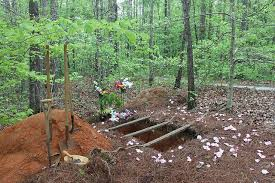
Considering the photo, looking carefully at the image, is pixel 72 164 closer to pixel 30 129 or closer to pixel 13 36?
pixel 30 129

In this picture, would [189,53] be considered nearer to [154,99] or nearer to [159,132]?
[154,99]

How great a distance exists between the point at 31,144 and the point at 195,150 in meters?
3.70

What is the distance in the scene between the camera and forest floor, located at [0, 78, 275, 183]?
230 inches

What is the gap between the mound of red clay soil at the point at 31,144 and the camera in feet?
19.0

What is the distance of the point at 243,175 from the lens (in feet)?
20.2

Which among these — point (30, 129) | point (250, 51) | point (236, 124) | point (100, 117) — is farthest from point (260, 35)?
point (30, 129)

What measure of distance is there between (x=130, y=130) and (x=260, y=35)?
13267 mm

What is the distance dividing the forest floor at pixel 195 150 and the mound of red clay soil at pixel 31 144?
1.21ft

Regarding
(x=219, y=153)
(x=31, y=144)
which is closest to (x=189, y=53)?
(x=219, y=153)

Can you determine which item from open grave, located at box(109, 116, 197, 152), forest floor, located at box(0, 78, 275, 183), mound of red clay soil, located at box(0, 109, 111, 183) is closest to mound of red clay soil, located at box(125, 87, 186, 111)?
forest floor, located at box(0, 78, 275, 183)

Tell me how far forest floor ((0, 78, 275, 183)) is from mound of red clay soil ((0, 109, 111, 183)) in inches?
14.5

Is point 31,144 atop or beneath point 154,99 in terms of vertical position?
beneath

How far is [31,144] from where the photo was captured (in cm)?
625

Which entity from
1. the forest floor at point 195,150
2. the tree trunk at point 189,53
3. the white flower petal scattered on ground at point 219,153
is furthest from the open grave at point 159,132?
the tree trunk at point 189,53
